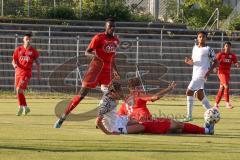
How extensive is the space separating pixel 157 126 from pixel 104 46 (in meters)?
2.57

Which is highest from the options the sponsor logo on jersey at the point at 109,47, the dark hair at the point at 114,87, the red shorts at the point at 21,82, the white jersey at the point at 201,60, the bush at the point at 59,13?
the bush at the point at 59,13

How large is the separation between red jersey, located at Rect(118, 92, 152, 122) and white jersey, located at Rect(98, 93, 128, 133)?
51 cm

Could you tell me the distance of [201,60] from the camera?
824 inches

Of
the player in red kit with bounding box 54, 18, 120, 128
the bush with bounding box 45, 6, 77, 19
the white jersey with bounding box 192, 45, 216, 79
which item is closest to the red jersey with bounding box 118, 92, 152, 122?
the player in red kit with bounding box 54, 18, 120, 128

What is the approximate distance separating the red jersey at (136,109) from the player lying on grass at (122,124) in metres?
0.25

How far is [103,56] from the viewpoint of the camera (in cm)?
1755

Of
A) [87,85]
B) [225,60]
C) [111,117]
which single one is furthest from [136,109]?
[225,60]

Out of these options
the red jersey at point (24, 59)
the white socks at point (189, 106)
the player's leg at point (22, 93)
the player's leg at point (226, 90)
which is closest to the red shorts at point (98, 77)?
the white socks at point (189, 106)

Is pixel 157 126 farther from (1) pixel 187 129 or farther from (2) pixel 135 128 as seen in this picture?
(1) pixel 187 129

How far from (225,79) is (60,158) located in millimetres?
17885

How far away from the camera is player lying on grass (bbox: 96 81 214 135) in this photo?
607 inches

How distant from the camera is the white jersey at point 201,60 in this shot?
68.2 ft

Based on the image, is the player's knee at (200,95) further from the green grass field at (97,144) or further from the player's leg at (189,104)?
the green grass field at (97,144)

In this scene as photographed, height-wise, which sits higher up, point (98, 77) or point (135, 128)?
point (98, 77)
